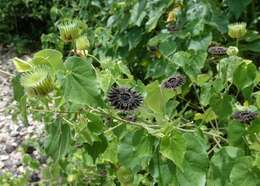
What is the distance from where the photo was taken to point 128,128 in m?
1.21

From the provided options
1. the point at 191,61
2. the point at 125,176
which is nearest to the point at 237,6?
the point at 191,61

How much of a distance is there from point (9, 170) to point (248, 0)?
150 cm

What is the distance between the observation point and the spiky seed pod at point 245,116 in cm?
116

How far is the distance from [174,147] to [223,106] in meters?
0.23

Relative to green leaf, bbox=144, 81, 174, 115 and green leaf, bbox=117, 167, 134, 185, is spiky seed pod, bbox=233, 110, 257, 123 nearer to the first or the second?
green leaf, bbox=144, 81, 174, 115

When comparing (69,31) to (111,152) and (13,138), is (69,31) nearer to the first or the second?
(111,152)

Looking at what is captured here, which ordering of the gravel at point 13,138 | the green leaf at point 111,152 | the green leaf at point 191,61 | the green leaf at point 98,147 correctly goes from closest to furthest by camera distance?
1. the green leaf at point 98,147
2. the green leaf at point 111,152
3. the green leaf at point 191,61
4. the gravel at point 13,138

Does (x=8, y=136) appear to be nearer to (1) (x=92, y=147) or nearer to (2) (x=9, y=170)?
(2) (x=9, y=170)

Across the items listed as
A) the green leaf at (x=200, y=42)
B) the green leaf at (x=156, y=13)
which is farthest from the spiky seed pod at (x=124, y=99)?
the green leaf at (x=156, y=13)

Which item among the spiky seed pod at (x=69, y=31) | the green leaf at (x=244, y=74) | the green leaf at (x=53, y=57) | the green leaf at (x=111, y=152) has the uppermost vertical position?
the spiky seed pod at (x=69, y=31)

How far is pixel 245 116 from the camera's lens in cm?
116

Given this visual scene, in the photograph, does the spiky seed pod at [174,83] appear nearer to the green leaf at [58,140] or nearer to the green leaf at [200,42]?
the green leaf at [58,140]

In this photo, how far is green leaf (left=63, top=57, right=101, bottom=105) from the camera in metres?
1.01

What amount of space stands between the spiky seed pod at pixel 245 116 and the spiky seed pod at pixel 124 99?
211 mm
